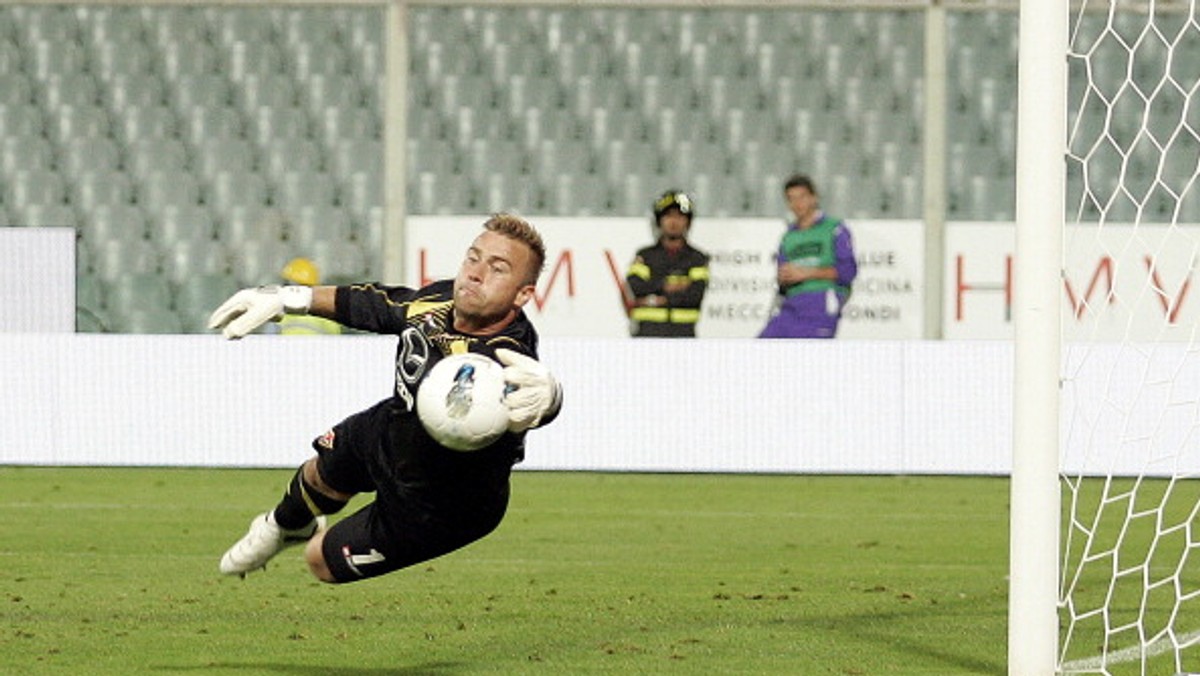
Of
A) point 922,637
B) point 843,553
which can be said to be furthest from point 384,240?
point 922,637

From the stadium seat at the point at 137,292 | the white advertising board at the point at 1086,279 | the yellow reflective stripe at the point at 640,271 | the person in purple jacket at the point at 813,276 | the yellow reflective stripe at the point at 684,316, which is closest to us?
the yellow reflective stripe at the point at 684,316

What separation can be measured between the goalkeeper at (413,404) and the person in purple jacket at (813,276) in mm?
10928

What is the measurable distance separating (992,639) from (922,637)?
0.87ft

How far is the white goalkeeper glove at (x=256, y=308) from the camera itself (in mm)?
7812

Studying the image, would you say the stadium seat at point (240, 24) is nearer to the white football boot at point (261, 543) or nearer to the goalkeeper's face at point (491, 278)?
the white football boot at point (261, 543)

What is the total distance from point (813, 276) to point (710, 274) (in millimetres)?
1503

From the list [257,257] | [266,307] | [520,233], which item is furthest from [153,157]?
[520,233]

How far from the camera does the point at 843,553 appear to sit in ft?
42.3

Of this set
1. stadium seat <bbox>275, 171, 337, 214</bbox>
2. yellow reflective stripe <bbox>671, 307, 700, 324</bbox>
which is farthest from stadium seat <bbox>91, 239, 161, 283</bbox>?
yellow reflective stripe <bbox>671, 307, 700, 324</bbox>

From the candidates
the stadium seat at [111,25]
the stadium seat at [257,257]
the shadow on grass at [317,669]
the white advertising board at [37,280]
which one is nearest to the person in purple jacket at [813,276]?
the stadium seat at [257,257]

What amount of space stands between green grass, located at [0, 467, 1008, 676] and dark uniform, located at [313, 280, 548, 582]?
2.33 ft

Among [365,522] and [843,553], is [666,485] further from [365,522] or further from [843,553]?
[365,522]

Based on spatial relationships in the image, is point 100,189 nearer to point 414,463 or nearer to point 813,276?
point 813,276

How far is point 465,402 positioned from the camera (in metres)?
7.12
